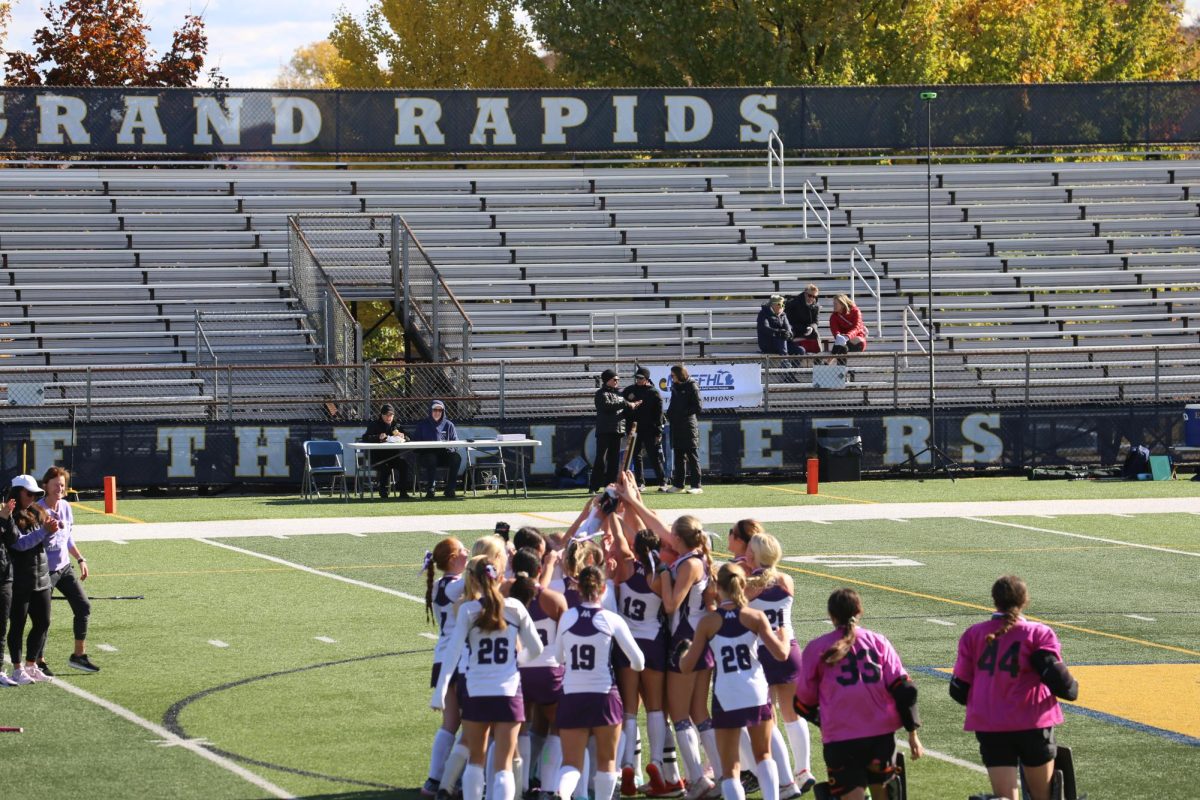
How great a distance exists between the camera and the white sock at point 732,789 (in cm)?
934

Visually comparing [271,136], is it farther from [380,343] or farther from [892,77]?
[892,77]

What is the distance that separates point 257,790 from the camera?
1027 centimetres

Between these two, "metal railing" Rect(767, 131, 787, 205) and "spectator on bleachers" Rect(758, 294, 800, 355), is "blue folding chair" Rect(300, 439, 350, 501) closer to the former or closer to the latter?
"spectator on bleachers" Rect(758, 294, 800, 355)

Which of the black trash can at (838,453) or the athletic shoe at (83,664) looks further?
the black trash can at (838,453)

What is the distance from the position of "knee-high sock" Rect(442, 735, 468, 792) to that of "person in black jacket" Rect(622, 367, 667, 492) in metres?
17.7

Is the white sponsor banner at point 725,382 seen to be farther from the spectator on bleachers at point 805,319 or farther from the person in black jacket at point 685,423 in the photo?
the person in black jacket at point 685,423

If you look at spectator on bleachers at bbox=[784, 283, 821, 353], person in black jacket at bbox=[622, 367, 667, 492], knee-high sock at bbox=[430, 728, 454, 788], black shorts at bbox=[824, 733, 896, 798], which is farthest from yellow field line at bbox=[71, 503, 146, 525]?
black shorts at bbox=[824, 733, 896, 798]

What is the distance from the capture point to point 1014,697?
8.82 metres

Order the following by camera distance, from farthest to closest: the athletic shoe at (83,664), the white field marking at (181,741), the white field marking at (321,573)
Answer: the white field marking at (321,573), the athletic shoe at (83,664), the white field marking at (181,741)

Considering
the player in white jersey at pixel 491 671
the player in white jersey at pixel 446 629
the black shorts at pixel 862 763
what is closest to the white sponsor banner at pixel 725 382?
the player in white jersey at pixel 446 629

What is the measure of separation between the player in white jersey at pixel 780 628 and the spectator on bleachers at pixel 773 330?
70.3ft

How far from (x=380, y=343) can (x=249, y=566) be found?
32090 millimetres

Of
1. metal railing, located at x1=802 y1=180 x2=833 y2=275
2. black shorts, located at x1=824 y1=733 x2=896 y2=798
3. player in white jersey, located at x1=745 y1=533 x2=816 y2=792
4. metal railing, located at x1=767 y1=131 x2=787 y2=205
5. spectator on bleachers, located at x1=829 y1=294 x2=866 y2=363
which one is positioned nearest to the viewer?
black shorts, located at x1=824 y1=733 x2=896 y2=798

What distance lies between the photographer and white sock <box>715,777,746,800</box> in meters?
9.34
